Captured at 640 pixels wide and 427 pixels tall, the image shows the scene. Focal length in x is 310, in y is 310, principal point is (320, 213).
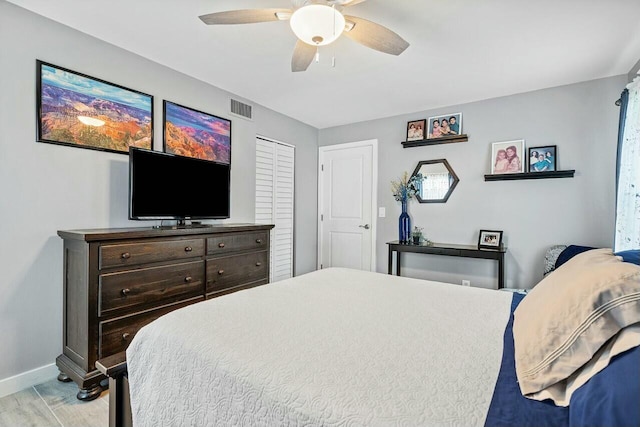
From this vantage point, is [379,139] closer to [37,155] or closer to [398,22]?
[398,22]

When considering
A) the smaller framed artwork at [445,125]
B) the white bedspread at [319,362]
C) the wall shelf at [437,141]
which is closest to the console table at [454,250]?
the wall shelf at [437,141]

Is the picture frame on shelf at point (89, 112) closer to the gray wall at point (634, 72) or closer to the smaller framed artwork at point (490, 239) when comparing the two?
the smaller framed artwork at point (490, 239)

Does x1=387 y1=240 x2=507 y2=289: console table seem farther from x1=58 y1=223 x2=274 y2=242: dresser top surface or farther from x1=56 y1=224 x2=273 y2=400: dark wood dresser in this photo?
x1=56 y1=224 x2=273 y2=400: dark wood dresser

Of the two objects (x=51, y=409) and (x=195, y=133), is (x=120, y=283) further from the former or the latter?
(x=195, y=133)

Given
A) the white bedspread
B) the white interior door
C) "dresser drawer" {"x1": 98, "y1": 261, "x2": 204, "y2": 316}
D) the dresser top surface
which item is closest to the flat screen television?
the dresser top surface

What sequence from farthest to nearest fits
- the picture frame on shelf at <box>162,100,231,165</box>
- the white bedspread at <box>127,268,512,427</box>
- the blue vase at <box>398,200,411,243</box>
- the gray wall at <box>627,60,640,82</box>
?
the blue vase at <box>398,200,411,243</box> → the picture frame on shelf at <box>162,100,231,165</box> → the gray wall at <box>627,60,640,82</box> → the white bedspread at <box>127,268,512,427</box>

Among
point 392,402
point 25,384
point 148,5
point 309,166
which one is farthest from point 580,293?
point 309,166

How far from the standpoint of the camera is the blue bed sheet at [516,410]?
2.28 ft

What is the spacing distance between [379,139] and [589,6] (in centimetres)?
257

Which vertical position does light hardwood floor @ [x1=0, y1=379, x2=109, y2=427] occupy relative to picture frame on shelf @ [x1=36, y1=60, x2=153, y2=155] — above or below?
below

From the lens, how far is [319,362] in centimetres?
99

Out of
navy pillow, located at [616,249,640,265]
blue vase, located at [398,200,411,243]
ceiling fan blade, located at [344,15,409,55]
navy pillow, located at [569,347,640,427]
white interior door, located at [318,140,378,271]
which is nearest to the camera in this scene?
navy pillow, located at [569,347,640,427]

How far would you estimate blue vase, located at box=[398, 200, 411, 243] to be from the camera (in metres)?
3.97

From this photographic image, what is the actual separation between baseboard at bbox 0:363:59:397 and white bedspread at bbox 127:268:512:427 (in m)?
1.51
